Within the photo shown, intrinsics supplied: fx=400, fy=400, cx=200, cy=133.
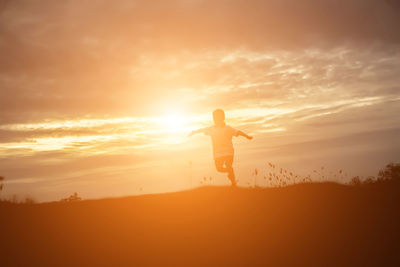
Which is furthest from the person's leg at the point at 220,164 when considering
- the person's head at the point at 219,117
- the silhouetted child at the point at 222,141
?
the person's head at the point at 219,117

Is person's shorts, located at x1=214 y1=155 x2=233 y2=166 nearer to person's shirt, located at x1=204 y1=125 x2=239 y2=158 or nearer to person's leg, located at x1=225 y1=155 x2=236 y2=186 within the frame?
person's leg, located at x1=225 y1=155 x2=236 y2=186

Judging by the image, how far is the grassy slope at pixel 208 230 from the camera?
9.95 m

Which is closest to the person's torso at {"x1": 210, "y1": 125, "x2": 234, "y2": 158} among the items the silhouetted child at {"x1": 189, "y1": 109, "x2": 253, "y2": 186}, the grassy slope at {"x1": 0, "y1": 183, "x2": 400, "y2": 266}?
the silhouetted child at {"x1": 189, "y1": 109, "x2": 253, "y2": 186}

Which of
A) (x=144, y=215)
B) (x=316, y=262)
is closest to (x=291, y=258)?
(x=316, y=262)

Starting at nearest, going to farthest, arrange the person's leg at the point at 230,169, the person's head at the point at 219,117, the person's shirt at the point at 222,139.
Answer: the person's leg at the point at 230,169, the person's shirt at the point at 222,139, the person's head at the point at 219,117

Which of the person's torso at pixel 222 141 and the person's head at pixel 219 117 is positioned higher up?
the person's head at pixel 219 117

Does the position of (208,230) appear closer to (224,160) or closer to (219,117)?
(224,160)

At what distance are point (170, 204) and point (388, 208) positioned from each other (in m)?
7.35

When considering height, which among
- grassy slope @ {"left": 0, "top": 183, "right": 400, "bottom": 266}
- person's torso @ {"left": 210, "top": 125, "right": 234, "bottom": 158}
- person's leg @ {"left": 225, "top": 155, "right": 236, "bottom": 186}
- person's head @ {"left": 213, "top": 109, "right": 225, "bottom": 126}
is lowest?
grassy slope @ {"left": 0, "top": 183, "right": 400, "bottom": 266}

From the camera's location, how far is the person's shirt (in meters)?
16.1

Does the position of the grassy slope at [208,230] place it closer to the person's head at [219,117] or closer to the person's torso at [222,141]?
the person's torso at [222,141]

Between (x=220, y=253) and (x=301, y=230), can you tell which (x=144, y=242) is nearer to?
(x=220, y=253)

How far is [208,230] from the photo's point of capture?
11156 mm

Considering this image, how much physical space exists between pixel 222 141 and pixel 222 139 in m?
0.08
